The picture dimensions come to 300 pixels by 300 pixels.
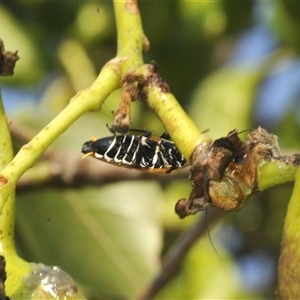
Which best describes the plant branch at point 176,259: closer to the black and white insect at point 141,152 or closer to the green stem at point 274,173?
the black and white insect at point 141,152

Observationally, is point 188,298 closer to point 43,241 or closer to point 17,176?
point 43,241

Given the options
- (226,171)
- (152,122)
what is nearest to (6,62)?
(226,171)

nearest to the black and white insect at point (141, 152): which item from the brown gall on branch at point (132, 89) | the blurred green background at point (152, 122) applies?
the brown gall on branch at point (132, 89)

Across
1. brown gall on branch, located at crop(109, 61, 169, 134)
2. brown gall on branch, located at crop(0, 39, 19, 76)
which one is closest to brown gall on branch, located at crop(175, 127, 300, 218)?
brown gall on branch, located at crop(109, 61, 169, 134)

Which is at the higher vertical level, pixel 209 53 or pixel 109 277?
pixel 209 53

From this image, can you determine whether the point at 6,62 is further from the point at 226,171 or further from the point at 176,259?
the point at 176,259

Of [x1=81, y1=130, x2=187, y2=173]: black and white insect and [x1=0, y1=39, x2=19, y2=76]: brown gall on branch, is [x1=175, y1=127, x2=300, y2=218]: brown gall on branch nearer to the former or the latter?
[x1=81, y1=130, x2=187, y2=173]: black and white insect

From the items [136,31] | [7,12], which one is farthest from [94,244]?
[136,31]
